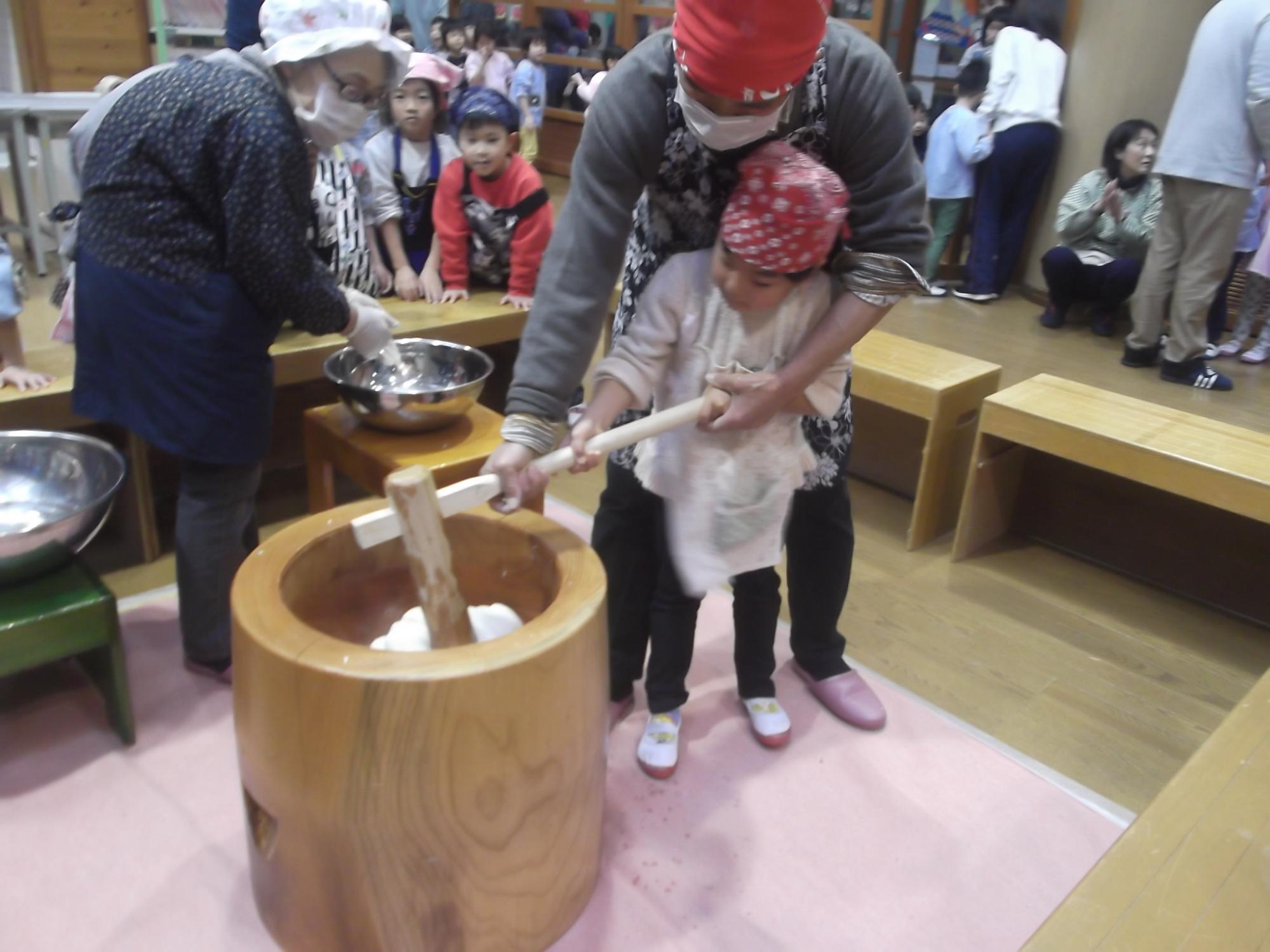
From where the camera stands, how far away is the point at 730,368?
47.6 inches

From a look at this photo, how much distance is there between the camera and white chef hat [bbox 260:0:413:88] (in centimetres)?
135

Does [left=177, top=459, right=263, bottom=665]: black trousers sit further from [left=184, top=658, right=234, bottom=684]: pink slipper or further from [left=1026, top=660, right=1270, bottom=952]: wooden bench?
[left=1026, top=660, right=1270, bottom=952]: wooden bench

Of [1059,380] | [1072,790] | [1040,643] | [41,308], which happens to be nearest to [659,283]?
[1072,790]

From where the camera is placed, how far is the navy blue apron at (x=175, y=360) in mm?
1427

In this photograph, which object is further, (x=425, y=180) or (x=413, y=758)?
(x=425, y=180)

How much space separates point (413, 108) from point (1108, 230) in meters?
2.60

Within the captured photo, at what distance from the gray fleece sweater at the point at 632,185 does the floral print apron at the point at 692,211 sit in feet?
0.05

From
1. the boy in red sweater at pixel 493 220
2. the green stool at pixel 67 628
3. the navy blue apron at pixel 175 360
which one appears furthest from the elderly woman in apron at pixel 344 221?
the green stool at pixel 67 628

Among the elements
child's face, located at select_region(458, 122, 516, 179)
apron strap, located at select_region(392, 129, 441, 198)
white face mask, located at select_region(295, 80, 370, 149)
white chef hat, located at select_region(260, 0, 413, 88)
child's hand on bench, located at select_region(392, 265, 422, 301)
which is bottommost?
child's hand on bench, located at select_region(392, 265, 422, 301)

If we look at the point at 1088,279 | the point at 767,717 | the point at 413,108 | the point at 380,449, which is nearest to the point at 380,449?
the point at 380,449

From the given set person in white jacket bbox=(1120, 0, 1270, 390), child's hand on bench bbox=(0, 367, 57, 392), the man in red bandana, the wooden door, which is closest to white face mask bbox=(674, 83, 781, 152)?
the man in red bandana

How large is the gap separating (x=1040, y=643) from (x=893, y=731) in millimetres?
490

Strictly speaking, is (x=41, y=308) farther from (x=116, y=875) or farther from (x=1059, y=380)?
(x=1059, y=380)

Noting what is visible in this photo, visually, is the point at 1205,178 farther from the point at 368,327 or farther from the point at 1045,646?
the point at 368,327
